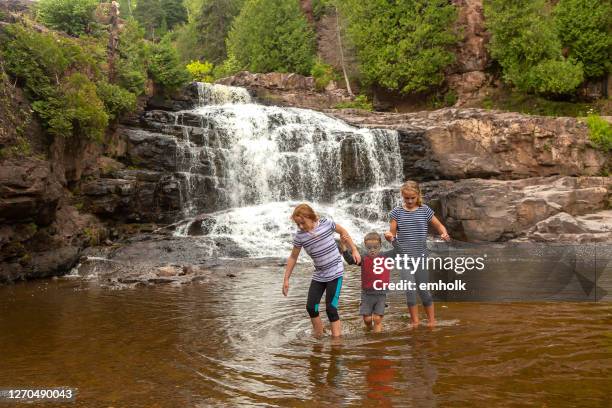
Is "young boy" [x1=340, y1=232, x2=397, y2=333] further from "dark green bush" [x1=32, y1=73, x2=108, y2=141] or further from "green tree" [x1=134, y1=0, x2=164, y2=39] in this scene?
"green tree" [x1=134, y1=0, x2=164, y2=39]

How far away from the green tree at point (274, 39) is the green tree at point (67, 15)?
16.2 metres

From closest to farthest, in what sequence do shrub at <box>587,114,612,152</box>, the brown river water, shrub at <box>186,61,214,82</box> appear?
1. the brown river water
2. shrub at <box>587,114,612,152</box>
3. shrub at <box>186,61,214,82</box>

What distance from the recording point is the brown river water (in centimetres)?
430

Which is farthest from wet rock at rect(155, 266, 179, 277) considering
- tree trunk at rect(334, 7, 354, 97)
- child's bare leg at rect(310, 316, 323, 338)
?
tree trunk at rect(334, 7, 354, 97)

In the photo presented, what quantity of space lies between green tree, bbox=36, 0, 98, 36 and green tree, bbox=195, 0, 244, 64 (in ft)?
81.1

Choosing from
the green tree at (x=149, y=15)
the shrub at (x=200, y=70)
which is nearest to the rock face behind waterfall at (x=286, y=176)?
the shrub at (x=200, y=70)

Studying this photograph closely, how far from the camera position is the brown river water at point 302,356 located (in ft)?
14.1

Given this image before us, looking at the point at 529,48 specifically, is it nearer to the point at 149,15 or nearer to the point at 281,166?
the point at 281,166

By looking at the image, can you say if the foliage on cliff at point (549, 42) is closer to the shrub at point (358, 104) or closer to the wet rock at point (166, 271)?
the shrub at point (358, 104)

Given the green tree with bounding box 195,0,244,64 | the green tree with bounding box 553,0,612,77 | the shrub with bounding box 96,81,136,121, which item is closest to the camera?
the shrub with bounding box 96,81,136,121

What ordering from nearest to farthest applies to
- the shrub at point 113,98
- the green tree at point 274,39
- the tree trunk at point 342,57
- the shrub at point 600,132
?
1. the shrub at point 113,98
2. the shrub at point 600,132
3. the tree trunk at point 342,57
4. the green tree at point 274,39

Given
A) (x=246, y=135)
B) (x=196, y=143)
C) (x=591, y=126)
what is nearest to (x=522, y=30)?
(x=591, y=126)

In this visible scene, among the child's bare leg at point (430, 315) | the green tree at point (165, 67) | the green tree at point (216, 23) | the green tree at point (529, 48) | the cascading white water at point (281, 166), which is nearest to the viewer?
the child's bare leg at point (430, 315)

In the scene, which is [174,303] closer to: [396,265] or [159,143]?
[396,265]
